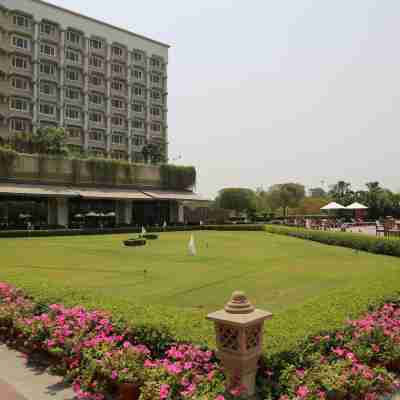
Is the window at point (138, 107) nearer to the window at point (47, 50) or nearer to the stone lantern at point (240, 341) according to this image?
the window at point (47, 50)

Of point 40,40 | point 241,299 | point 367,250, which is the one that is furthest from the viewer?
point 40,40

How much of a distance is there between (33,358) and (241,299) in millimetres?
3252

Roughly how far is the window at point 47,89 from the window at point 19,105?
119 inches

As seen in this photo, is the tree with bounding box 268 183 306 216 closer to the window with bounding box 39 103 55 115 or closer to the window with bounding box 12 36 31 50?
the window with bounding box 39 103 55 115

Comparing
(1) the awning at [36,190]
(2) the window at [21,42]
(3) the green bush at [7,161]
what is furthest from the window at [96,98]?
(3) the green bush at [7,161]

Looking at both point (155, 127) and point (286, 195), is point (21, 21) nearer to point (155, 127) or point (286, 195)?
point (155, 127)

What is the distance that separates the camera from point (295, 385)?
3.84 metres

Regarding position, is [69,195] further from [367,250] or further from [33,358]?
[33,358]

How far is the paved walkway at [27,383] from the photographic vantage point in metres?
4.34

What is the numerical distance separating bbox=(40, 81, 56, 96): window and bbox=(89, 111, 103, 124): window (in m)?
5.93

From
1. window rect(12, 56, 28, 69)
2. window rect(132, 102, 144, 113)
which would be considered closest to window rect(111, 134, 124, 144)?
window rect(132, 102, 144, 113)

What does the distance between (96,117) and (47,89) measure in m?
7.80

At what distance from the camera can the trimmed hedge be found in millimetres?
18875

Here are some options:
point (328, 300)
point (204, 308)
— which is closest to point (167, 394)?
point (328, 300)
